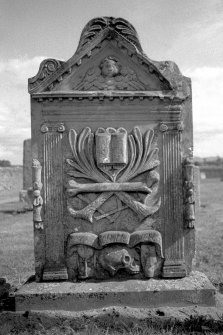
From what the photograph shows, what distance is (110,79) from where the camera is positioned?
411 centimetres

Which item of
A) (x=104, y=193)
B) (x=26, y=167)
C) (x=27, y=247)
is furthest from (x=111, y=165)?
(x=26, y=167)

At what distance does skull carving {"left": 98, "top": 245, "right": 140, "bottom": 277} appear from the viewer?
13.2 feet

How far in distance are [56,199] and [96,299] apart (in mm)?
1104

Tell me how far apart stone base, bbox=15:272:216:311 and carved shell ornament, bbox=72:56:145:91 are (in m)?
2.09

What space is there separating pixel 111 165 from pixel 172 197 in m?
0.75

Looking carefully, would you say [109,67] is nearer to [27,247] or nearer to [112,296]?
[112,296]

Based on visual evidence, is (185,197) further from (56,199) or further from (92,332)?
(92,332)

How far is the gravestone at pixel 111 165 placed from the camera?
13.3ft

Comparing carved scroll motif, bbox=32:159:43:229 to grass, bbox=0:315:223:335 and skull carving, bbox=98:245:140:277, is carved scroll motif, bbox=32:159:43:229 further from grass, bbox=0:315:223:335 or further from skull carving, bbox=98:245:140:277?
grass, bbox=0:315:223:335

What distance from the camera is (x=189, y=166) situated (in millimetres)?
4078

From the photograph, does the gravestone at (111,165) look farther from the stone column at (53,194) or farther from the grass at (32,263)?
the grass at (32,263)

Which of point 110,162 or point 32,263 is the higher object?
point 110,162

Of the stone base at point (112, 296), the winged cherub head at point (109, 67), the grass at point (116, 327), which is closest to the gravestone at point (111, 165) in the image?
the winged cherub head at point (109, 67)

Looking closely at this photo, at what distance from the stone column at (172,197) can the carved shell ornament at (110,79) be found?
0.59 meters
